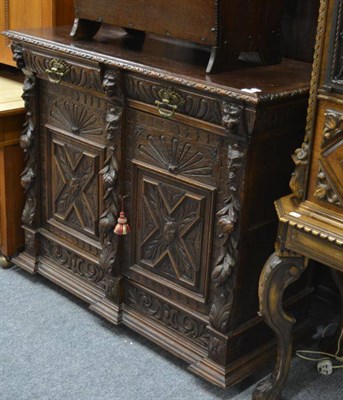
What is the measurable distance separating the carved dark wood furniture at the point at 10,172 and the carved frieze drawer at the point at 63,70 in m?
0.27

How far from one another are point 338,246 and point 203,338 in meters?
0.69

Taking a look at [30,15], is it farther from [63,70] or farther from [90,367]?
[90,367]

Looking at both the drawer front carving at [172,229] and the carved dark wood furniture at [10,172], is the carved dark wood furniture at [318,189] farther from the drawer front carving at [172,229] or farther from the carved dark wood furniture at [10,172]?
the carved dark wood furniture at [10,172]

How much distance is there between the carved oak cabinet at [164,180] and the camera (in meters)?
2.05

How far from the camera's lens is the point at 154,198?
2.33 m

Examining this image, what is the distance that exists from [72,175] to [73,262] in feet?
1.17

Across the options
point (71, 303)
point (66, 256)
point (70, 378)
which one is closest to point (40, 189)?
point (66, 256)

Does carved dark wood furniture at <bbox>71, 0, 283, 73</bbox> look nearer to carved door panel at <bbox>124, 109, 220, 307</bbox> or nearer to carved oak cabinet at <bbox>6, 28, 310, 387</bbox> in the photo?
carved oak cabinet at <bbox>6, 28, 310, 387</bbox>

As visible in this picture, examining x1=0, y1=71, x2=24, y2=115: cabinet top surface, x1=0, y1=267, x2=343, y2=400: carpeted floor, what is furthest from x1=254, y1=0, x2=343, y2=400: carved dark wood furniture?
x1=0, y1=71, x2=24, y2=115: cabinet top surface

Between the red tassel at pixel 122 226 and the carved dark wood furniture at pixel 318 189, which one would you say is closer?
the carved dark wood furniture at pixel 318 189

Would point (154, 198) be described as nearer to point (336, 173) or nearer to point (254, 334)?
point (254, 334)

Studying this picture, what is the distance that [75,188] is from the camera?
103 inches

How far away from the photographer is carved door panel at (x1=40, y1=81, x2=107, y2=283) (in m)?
2.49

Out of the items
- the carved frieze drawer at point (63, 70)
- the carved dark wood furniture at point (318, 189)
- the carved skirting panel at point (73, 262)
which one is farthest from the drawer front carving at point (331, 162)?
the carved skirting panel at point (73, 262)
